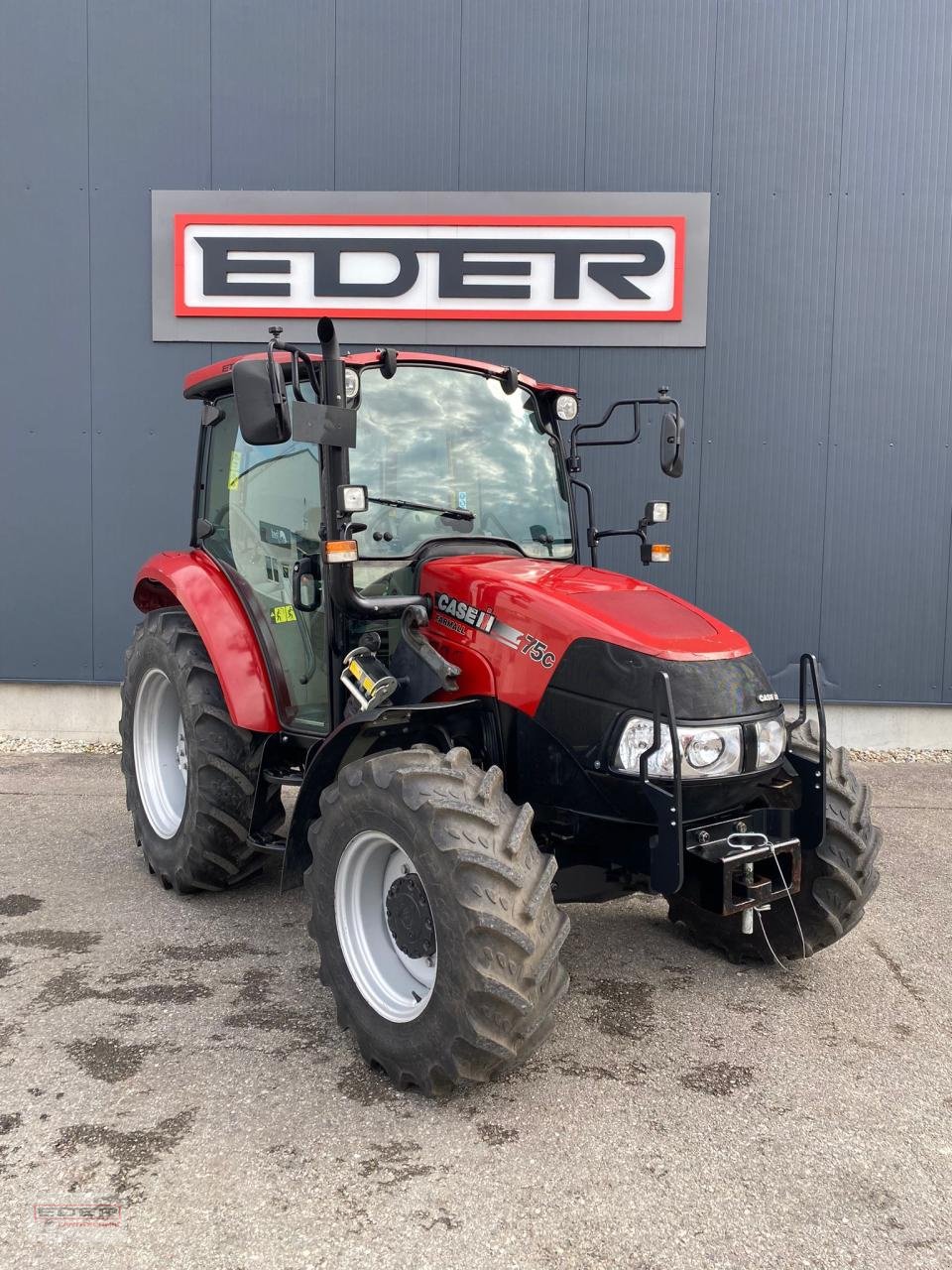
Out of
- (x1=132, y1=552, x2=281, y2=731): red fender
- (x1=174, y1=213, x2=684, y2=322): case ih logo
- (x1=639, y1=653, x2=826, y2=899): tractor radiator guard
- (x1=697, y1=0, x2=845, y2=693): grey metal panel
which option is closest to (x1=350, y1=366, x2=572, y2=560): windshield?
(x1=132, y1=552, x2=281, y2=731): red fender

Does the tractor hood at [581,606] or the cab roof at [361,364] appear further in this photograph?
the cab roof at [361,364]

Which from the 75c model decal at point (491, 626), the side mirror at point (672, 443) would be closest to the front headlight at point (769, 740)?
the 75c model decal at point (491, 626)

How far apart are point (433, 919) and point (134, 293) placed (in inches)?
236

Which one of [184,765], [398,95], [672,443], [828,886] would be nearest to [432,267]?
[398,95]

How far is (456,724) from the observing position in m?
3.29

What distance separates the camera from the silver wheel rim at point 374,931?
115 inches

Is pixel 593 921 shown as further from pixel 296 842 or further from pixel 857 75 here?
pixel 857 75

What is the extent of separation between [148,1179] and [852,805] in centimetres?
250

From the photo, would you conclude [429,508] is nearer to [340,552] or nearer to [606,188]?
[340,552]

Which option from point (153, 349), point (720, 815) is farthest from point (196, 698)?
point (153, 349)

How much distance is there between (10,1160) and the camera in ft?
7.93

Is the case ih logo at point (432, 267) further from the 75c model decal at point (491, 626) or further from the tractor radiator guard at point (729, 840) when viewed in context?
the tractor radiator guard at point (729, 840)

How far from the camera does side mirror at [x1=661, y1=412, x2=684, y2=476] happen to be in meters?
3.88

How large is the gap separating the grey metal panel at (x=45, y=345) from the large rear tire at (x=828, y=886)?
5448 mm
